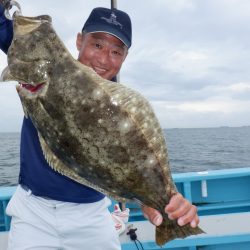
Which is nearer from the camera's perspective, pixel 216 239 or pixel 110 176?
pixel 110 176

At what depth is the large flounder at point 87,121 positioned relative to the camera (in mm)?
2404

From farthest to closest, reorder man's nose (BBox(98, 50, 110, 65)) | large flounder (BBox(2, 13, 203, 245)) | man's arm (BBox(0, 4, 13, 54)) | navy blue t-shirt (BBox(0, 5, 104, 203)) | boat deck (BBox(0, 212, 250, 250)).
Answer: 1. boat deck (BBox(0, 212, 250, 250))
2. navy blue t-shirt (BBox(0, 5, 104, 203))
3. man's nose (BBox(98, 50, 110, 65))
4. man's arm (BBox(0, 4, 13, 54))
5. large flounder (BBox(2, 13, 203, 245))

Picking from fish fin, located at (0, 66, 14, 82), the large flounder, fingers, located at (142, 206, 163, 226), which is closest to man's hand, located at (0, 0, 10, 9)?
the large flounder

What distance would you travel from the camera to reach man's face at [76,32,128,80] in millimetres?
3133

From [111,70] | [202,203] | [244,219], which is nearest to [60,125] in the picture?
[111,70]

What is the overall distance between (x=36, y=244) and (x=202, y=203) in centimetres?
370

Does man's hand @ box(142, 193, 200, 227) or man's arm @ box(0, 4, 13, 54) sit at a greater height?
man's arm @ box(0, 4, 13, 54)

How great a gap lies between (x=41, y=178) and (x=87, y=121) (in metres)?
1.26

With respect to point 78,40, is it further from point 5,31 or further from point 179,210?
point 179,210

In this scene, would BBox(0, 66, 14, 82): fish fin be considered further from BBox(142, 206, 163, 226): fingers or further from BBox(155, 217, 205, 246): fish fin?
BBox(155, 217, 205, 246): fish fin

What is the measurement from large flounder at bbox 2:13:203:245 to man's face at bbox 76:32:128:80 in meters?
0.60

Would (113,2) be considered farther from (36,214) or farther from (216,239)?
(216,239)

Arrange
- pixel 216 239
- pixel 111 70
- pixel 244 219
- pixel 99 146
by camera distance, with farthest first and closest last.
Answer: pixel 244 219 < pixel 216 239 < pixel 111 70 < pixel 99 146

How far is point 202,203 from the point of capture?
638 centimetres
